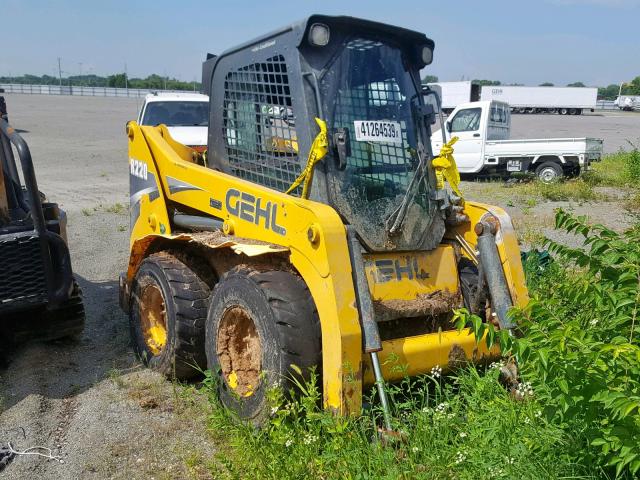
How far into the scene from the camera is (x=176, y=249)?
505 centimetres

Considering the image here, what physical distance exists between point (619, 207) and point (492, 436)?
1063 centimetres

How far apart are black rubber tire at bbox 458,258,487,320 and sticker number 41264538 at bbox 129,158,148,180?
2658mm

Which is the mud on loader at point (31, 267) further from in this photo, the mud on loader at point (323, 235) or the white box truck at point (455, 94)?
the white box truck at point (455, 94)

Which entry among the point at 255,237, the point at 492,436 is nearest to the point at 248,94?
the point at 255,237

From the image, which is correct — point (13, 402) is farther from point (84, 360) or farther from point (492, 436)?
point (492, 436)

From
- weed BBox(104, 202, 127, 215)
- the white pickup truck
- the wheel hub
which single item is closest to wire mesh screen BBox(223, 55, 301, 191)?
the wheel hub

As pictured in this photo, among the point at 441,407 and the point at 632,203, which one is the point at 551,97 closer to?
the point at 632,203

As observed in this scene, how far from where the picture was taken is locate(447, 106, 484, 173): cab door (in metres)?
16.0

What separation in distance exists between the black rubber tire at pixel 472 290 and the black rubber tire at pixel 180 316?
1.77 metres

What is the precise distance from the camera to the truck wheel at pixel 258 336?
3.59m

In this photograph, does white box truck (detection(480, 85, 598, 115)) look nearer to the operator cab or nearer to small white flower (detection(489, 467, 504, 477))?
the operator cab

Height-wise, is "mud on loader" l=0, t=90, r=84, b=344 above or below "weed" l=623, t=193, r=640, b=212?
above

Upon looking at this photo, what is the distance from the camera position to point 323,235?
3.54 meters

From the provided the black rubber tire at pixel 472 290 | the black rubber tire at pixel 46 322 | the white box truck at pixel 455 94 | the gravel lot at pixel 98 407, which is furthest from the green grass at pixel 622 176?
the white box truck at pixel 455 94
